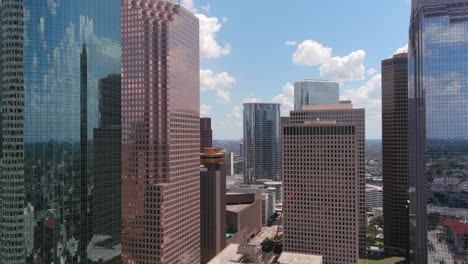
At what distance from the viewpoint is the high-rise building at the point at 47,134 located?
317 ft

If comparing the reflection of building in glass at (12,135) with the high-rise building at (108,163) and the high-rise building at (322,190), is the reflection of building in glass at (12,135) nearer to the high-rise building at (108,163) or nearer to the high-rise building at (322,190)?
the high-rise building at (108,163)

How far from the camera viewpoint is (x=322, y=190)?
551 feet

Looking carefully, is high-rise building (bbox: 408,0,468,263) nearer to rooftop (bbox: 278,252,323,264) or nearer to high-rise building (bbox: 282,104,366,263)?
high-rise building (bbox: 282,104,366,263)

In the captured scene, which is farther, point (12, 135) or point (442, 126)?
point (442, 126)

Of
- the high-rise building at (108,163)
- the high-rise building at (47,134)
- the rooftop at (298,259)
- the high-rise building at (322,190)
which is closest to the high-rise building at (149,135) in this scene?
the high-rise building at (108,163)

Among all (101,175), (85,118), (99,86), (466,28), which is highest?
(466,28)

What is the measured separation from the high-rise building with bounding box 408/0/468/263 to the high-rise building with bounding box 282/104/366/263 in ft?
89.2

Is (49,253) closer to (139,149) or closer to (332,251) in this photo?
(139,149)

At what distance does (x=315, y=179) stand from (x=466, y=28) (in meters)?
80.3

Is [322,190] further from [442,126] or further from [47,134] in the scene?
[47,134]

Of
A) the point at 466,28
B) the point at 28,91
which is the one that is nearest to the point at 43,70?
the point at 28,91

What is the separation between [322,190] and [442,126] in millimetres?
53043

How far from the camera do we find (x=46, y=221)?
9956cm

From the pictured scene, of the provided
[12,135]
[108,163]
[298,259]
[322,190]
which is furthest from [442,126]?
[12,135]
